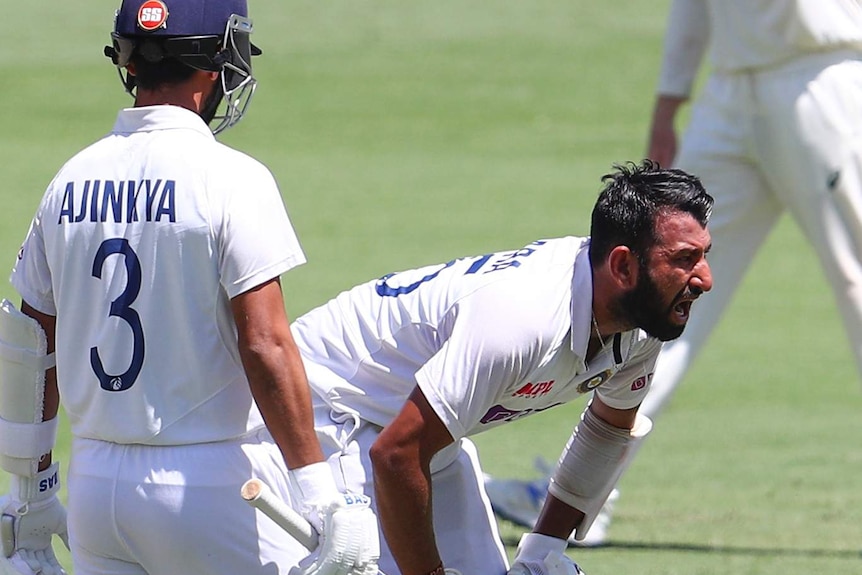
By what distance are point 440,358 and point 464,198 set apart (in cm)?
1188

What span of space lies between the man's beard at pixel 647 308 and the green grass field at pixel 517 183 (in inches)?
79.8

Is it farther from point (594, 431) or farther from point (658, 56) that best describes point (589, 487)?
point (658, 56)

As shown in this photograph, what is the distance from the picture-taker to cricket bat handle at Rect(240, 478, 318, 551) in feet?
12.3

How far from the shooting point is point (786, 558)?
6.25 meters

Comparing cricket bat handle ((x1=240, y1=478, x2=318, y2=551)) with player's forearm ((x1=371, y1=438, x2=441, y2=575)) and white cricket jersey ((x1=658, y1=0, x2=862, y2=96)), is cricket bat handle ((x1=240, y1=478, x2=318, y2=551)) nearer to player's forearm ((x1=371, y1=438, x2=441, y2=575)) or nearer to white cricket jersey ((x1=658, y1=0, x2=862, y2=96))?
player's forearm ((x1=371, y1=438, x2=441, y2=575))

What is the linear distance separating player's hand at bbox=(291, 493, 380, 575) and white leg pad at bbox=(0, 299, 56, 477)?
0.91 metres

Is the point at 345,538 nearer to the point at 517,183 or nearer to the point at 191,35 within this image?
the point at 191,35

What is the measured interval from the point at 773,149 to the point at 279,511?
3.49 metres

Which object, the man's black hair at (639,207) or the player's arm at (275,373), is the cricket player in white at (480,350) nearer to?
the man's black hair at (639,207)

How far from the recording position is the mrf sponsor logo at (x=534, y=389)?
13.7 feet

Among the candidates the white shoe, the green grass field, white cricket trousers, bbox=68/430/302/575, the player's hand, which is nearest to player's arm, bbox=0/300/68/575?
white cricket trousers, bbox=68/430/302/575

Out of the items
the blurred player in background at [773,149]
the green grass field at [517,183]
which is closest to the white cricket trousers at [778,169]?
the blurred player in background at [773,149]

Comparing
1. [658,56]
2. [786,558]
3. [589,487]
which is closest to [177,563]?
[589,487]

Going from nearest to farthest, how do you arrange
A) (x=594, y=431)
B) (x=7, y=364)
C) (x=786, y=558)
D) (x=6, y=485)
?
(x=7, y=364) → (x=594, y=431) → (x=786, y=558) → (x=6, y=485)
